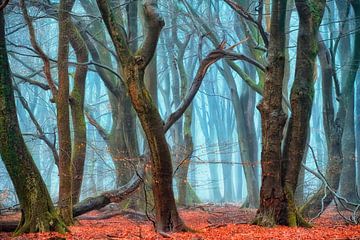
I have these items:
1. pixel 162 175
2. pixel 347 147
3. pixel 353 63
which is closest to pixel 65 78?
pixel 162 175

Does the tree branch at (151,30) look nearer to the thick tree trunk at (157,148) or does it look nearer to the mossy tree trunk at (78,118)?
the thick tree trunk at (157,148)

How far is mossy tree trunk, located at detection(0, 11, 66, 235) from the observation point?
24.7 ft

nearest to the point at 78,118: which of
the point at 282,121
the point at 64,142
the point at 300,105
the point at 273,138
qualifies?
the point at 64,142

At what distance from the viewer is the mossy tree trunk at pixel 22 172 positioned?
24.7 feet

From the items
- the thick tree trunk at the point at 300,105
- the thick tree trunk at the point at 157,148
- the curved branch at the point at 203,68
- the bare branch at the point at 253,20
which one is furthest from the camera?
the bare branch at the point at 253,20

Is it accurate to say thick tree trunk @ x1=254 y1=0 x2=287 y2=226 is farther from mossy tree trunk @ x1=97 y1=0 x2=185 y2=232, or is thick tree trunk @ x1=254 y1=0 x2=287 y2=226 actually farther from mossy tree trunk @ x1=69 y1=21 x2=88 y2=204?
mossy tree trunk @ x1=69 y1=21 x2=88 y2=204

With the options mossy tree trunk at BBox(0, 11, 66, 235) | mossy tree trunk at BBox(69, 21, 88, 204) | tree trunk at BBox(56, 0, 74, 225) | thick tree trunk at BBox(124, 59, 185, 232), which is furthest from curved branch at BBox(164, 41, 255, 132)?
mossy tree trunk at BBox(69, 21, 88, 204)

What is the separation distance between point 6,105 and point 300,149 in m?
5.47

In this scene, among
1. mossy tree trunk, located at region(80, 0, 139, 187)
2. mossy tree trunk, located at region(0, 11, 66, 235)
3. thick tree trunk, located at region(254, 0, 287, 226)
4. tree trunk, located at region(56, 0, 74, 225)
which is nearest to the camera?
mossy tree trunk, located at region(0, 11, 66, 235)

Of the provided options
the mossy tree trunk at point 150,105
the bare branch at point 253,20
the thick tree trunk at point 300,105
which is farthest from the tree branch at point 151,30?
the thick tree trunk at point 300,105

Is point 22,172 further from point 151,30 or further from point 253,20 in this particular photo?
point 253,20

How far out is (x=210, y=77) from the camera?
41031mm

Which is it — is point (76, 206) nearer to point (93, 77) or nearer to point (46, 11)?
point (46, 11)

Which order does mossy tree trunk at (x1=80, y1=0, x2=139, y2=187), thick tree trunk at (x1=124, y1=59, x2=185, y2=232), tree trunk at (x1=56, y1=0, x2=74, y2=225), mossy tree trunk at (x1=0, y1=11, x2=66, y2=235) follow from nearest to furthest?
thick tree trunk at (x1=124, y1=59, x2=185, y2=232) → mossy tree trunk at (x1=0, y1=11, x2=66, y2=235) → tree trunk at (x1=56, y1=0, x2=74, y2=225) → mossy tree trunk at (x1=80, y1=0, x2=139, y2=187)
